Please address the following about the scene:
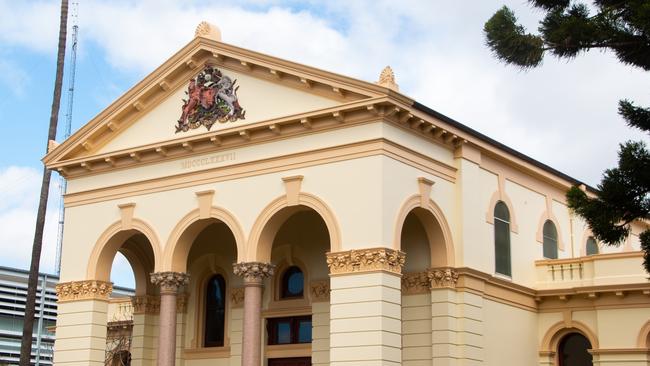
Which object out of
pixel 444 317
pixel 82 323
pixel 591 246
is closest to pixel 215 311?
pixel 82 323

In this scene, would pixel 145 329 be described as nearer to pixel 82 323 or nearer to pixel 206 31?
pixel 82 323

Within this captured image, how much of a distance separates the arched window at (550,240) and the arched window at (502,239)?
9.44 ft

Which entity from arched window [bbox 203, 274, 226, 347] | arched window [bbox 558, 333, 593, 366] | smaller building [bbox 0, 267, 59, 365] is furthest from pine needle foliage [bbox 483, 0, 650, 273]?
smaller building [bbox 0, 267, 59, 365]

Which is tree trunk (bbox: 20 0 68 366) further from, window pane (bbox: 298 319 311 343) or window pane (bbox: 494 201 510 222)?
window pane (bbox: 494 201 510 222)

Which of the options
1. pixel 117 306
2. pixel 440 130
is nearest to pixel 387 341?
pixel 440 130

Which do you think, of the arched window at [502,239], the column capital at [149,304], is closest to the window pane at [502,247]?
the arched window at [502,239]

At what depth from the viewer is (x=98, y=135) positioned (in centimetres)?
3098

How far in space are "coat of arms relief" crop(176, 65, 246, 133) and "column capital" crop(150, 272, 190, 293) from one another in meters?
3.93

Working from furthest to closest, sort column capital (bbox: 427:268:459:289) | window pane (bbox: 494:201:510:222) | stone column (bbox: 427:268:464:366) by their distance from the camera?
window pane (bbox: 494:201:510:222), column capital (bbox: 427:268:459:289), stone column (bbox: 427:268:464:366)

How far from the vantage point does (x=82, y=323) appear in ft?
98.8

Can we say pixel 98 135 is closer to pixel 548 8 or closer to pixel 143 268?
pixel 143 268

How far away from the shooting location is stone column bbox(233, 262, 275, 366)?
26406 millimetres

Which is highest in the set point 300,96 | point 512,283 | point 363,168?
point 300,96

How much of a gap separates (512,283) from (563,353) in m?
3.06
